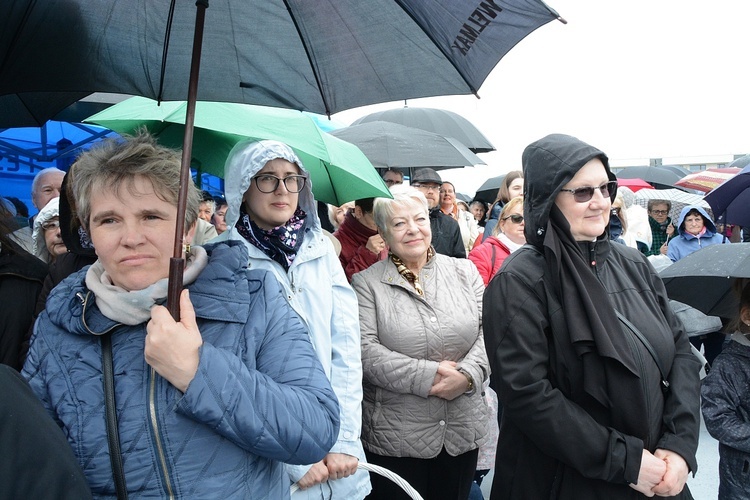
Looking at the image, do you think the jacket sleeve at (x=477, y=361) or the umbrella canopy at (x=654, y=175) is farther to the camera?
the umbrella canopy at (x=654, y=175)

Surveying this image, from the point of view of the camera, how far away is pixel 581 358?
2.16 meters

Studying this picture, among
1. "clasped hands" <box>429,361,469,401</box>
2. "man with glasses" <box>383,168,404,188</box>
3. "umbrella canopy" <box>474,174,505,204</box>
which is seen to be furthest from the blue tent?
"umbrella canopy" <box>474,174,505,204</box>

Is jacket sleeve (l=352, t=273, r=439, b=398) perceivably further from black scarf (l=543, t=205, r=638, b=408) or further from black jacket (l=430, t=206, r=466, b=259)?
black jacket (l=430, t=206, r=466, b=259)

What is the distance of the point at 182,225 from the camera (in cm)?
156

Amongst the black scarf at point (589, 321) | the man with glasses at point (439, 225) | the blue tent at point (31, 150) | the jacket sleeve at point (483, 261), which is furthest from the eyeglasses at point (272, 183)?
the blue tent at point (31, 150)

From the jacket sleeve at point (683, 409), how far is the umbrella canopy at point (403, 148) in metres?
2.69

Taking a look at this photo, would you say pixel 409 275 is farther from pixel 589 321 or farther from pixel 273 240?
pixel 589 321

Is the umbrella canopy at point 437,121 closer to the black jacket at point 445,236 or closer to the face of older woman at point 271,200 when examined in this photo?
the black jacket at point 445,236

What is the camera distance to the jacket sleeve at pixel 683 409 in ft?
7.13

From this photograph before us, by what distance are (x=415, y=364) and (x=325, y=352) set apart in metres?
0.64

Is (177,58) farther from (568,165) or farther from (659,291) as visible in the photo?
(659,291)

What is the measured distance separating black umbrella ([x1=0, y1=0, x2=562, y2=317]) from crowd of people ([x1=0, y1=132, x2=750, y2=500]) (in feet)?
1.40

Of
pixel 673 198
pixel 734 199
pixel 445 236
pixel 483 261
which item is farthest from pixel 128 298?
pixel 673 198

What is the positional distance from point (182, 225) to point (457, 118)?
6.12 metres
